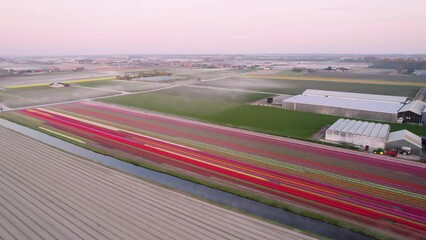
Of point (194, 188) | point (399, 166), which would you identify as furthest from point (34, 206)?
point (399, 166)

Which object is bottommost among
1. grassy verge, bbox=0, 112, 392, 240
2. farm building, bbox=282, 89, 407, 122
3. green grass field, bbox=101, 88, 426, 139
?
grassy verge, bbox=0, 112, 392, 240

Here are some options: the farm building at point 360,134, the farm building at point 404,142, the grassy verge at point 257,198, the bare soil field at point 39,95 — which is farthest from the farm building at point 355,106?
the bare soil field at point 39,95

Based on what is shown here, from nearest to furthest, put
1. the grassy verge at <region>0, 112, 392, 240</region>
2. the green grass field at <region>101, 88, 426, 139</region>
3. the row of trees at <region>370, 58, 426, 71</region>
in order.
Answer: the grassy verge at <region>0, 112, 392, 240</region> → the green grass field at <region>101, 88, 426, 139</region> → the row of trees at <region>370, 58, 426, 71</region>

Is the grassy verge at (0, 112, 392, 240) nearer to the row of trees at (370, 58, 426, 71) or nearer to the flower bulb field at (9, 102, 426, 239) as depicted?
the flower bulb field at (9, 102, 426, 239)

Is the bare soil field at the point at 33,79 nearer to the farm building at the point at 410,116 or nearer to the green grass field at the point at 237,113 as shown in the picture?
the green grass field at the point at 237,113

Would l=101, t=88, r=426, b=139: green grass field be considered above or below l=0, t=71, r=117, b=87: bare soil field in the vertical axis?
below

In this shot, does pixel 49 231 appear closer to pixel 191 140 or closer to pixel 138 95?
pixel 191 140

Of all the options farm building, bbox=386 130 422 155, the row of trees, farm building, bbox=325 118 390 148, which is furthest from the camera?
the row of trees

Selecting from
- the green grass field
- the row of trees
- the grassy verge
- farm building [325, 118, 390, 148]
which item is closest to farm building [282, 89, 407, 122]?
the green grass field
